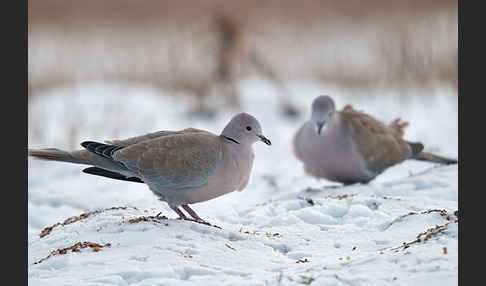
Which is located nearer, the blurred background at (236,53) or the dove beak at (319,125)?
the dove beak at (319,125)

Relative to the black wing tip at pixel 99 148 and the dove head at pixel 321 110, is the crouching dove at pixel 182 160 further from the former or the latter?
the dove head at pixel 321 110

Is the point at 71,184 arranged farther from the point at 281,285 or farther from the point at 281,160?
the point at 281,285

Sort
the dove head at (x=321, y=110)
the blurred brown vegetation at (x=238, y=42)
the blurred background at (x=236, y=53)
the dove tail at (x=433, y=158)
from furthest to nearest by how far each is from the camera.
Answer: the blurred brown vegetation at (x=238, y=42) → the blurred background at (x=236, y=53) → the dove tail at (x=433, y=158) → the dove head at (x=321, y=110)

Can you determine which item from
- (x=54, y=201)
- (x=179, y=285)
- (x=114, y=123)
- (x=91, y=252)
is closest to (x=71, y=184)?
(x=54, y=201)

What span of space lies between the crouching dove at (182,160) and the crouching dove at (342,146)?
217cm

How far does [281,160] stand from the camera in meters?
10.6

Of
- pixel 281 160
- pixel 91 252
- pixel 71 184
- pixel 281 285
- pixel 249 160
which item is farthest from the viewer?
pixel 281 160

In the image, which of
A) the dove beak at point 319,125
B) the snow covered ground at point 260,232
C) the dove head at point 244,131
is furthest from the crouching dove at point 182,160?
the dove beak at point 319,125

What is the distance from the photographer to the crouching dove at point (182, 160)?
16.3 ft

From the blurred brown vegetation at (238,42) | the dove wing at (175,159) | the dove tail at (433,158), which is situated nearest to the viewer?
the dove wing at (175,159)

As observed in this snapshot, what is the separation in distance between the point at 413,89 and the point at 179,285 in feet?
32.9

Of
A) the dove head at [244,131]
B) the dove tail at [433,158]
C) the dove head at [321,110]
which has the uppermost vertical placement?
the dove head at [321,110]

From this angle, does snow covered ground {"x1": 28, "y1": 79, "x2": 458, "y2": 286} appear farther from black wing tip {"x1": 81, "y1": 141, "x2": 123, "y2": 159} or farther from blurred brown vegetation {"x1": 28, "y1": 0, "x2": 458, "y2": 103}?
blurred brown vegetation {"x1": 28, "y1": 0, "x2": 458, "y2": 103}

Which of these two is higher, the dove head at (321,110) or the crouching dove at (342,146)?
the dove head at (321,110)
